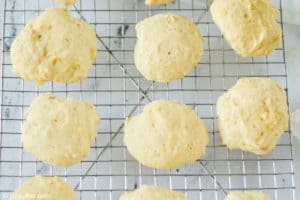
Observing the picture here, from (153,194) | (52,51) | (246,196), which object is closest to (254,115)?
(246,196)

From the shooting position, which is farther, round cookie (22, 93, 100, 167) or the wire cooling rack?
the wire cooling rack

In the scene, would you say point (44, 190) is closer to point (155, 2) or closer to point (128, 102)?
point (128, 102)

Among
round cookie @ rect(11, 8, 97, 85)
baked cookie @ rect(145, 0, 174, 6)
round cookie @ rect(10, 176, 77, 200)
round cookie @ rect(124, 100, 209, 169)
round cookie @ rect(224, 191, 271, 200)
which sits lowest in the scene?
round cookie @ rect(224, 191, 271, 200)

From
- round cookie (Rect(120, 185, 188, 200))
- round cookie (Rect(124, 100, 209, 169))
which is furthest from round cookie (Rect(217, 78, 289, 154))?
round cookie (Rect(120, 185, 188, 200))

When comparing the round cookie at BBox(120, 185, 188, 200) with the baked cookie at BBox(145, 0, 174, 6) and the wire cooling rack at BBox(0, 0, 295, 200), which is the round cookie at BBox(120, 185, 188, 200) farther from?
the baked cookie at BBox(145, 0, 174, 6)

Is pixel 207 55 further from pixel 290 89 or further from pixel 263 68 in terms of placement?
pixel 290 89
